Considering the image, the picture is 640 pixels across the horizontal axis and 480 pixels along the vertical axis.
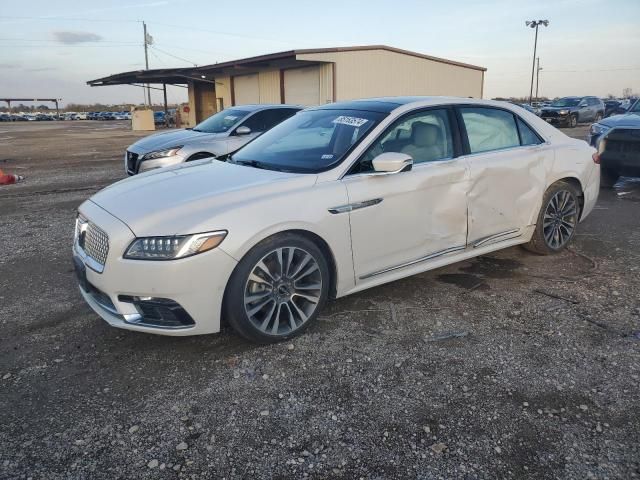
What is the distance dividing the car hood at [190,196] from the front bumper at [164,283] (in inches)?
6.2

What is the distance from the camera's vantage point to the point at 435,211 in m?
4.04

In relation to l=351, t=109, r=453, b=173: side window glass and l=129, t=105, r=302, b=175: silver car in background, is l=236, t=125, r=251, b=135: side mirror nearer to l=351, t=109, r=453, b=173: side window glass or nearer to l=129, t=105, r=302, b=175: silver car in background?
l=129, t=105, r=302, b=175: silver car in background

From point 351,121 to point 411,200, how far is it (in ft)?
2.68

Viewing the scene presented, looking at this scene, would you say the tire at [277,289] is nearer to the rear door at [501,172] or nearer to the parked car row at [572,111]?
the rear door at [501,172]

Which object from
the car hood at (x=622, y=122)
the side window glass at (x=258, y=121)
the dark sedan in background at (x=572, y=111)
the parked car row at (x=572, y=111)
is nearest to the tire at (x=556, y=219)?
the car hood at (x=622, y=122)

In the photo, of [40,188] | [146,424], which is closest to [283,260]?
[146,424]

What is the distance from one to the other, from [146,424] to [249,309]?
92cm

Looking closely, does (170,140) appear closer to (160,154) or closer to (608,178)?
(160,154)

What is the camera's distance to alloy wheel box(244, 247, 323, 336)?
129 inches

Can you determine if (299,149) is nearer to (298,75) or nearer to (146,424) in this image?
(146,424)

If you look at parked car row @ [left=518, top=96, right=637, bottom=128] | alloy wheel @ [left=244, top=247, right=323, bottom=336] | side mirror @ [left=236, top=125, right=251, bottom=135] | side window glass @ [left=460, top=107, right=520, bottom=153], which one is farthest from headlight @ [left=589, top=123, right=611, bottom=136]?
parked car row @ [left=518, top=96, right=637, bottom=128]

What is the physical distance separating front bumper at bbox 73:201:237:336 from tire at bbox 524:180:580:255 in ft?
10.8

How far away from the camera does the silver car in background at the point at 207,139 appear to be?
8.30 m

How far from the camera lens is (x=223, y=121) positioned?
958 cm
